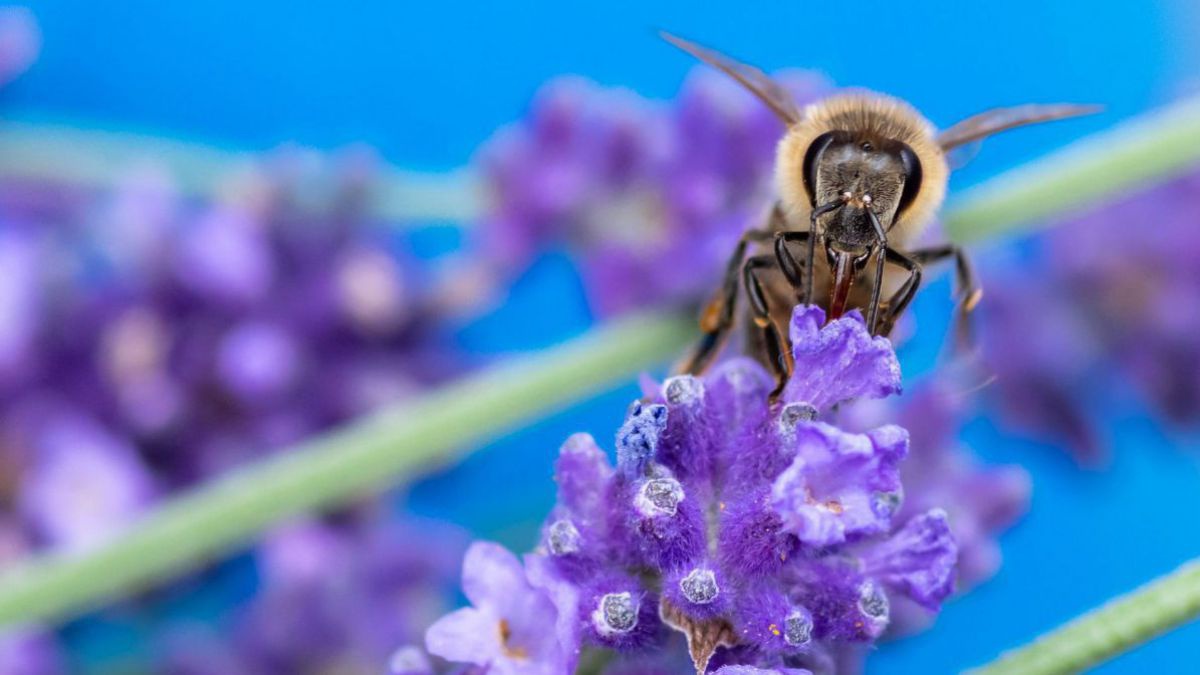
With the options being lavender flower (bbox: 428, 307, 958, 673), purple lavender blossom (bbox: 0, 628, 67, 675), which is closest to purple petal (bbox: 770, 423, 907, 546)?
lavender flower (bbox: 428, 307, 958, 673)

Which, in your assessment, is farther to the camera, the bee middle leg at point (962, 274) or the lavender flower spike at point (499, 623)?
the bee middle leg at point (962, 274)

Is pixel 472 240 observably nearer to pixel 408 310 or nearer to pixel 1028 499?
pixel 408 310

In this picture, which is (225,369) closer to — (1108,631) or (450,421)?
(450,421)

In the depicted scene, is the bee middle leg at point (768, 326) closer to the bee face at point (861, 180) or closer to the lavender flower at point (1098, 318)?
the bee face at point (861, 180)

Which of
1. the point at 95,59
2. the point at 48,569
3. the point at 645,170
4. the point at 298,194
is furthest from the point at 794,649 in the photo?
the point at 95,59

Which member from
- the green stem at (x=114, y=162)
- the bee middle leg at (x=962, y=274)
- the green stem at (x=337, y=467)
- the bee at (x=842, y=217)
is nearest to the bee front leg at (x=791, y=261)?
the bee at (x=842, y=217)

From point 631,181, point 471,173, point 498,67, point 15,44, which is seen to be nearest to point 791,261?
point 631,181

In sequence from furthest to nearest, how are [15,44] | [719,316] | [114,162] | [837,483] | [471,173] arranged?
[15,44] < [114,162] < [471,173] < [719,316] < [837,483]
